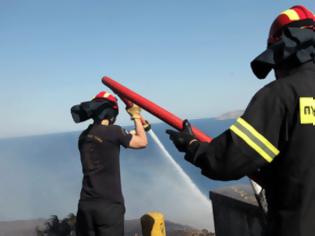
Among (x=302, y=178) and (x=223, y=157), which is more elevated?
(x=223, y=157)

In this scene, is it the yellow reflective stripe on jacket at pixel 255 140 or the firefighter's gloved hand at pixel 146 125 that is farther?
the firefighter's gloved hand at pixel 146 125

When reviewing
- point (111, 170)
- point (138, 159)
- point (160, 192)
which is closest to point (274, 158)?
point (111, 170)

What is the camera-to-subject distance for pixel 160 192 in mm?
74375

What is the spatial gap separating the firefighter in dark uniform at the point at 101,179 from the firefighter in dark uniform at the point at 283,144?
8.31 ft

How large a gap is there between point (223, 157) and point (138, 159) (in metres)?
128

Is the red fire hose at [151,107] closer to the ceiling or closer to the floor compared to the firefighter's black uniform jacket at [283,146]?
closer to the ceiling

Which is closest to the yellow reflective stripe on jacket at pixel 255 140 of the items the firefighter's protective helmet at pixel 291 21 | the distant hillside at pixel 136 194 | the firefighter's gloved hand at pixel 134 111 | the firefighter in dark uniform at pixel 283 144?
the firefighter in dark uniform at pixel 283 144

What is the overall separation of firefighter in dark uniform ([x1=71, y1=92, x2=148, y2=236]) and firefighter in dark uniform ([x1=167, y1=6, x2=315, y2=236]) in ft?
8.31

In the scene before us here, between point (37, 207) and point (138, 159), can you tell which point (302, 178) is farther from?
point (138, 159)

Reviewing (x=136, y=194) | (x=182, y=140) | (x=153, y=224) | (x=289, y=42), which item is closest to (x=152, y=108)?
(x=182, y=140)

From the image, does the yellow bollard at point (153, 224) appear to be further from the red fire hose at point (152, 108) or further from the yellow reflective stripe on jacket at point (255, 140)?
the yellow reflective stripe on jacket at point (255, 140)

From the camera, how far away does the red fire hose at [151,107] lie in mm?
2932

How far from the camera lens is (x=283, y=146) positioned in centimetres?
196

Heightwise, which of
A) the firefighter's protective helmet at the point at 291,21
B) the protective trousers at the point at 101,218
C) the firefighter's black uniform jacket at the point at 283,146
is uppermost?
the firefighter's protective helmet at the point at 291,21
